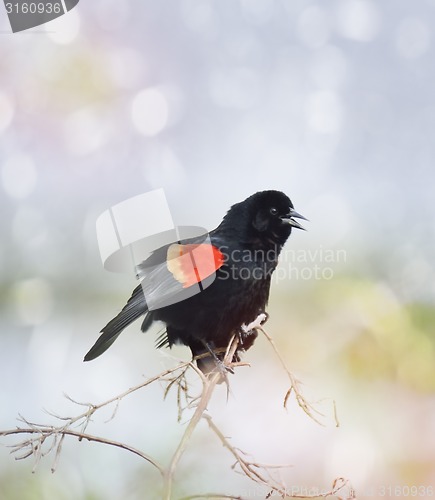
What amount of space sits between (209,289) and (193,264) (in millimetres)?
81

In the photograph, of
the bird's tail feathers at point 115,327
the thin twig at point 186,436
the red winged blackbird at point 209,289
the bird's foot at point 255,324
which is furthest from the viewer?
the red winged blackbird at point 209,289

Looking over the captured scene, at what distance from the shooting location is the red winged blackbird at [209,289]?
1.67 m

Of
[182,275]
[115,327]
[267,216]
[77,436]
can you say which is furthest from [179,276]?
[77,436]

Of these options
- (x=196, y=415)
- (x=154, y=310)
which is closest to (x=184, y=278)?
(x=154, y=310)

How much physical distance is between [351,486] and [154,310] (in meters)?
0.86

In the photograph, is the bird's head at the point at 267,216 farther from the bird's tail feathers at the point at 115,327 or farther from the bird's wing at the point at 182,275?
the bird's tail feathers at the point at 115,327

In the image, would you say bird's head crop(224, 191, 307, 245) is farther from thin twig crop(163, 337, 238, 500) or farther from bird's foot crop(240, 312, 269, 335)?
thin twig crop(163, 337, 238, 500)

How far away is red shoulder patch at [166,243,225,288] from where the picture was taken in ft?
5.50

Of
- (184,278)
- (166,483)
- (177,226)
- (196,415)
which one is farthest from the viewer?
(177,226)

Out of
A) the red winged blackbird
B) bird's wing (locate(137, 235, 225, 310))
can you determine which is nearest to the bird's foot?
the red winged blackbird

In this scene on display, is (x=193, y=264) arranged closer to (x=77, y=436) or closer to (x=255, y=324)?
(x=255, y=324)

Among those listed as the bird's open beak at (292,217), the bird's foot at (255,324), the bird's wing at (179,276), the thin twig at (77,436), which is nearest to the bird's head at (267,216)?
the bird's open beak at (292,217)

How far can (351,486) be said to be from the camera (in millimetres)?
987

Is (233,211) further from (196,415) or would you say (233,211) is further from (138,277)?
(196,415)
